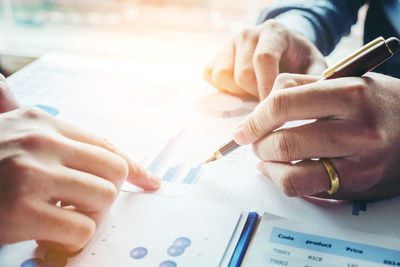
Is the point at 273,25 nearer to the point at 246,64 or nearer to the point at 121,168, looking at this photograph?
the point at 246,64

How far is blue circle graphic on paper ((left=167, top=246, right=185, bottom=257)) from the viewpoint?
0.44 m

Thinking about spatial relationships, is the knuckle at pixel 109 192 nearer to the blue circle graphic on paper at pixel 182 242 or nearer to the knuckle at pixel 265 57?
the blue circle graphic on paper at pixel 182 242

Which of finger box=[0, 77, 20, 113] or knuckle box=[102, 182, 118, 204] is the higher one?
finger box=[0, 77, 20, 113]

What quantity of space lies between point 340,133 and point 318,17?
0.55m

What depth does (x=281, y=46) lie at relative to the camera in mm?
733

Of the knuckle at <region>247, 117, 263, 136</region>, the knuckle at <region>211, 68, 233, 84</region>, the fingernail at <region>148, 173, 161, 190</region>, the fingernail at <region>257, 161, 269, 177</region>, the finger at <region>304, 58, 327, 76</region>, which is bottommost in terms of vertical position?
the fingernail at <region>148, 173, 161, 190</region>

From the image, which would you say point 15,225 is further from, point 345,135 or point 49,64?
point 49,64

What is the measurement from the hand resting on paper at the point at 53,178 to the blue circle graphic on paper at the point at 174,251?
9 cm

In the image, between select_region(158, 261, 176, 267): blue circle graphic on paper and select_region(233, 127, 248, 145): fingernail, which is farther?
select_region(233, 127, 248, 145): fingernail

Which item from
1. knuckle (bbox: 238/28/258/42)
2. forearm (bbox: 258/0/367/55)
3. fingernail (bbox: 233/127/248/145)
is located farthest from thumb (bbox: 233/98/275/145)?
forearm (bbox: 258/0/367/55)

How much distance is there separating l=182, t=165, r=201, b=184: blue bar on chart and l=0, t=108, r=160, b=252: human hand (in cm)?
10

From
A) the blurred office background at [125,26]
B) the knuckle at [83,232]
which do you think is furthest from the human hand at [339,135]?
the blurred office background at [125,26]

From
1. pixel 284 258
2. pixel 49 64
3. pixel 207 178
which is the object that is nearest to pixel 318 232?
pixel 284 258

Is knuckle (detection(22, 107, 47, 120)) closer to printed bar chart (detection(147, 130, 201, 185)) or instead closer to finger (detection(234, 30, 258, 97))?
printed bar chart (detection(147, 130, 201, 185))
